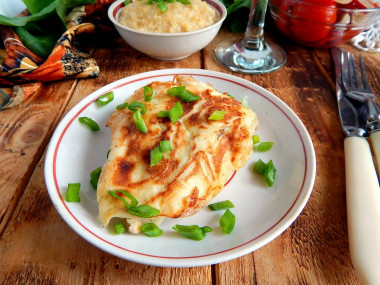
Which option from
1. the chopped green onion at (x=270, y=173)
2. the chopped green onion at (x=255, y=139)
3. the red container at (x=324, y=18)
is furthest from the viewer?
the red container at (x=324, y=18)

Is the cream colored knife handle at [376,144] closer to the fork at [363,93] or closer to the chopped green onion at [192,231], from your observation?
the fork at [363,93]

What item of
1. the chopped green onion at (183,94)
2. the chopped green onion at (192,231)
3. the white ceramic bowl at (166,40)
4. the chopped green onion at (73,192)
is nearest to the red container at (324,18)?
the white ceramic bowl at (166,40)

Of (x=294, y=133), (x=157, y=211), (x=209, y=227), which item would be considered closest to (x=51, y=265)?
(x=157, y=211)

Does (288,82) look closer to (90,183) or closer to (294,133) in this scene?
(294,133)

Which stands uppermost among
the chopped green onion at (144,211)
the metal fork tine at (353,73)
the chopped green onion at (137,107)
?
the chopped green onion at (137,107)

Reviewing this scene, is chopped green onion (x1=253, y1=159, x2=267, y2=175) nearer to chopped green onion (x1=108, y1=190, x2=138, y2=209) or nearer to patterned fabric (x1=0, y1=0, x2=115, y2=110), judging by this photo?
chopped green onion (x1=108, y1=190, x2=138, y2=209)

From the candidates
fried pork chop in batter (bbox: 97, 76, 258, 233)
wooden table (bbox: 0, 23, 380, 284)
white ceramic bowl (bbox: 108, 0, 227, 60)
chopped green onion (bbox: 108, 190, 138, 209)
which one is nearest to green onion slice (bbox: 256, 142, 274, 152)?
fried pork chop in batter (bbox: 97, 76, 258, 233)

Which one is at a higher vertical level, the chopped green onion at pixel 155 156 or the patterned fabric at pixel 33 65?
the chopped green onion at pixel 155 156
